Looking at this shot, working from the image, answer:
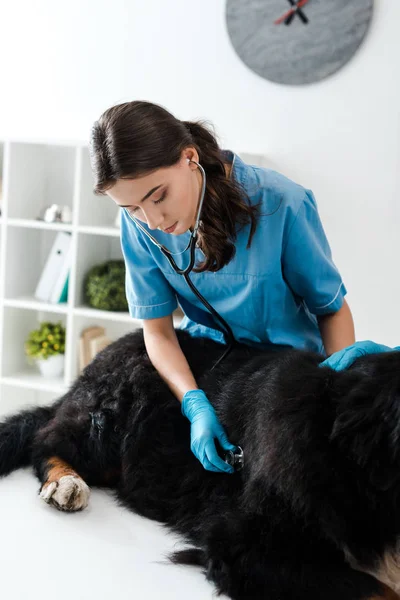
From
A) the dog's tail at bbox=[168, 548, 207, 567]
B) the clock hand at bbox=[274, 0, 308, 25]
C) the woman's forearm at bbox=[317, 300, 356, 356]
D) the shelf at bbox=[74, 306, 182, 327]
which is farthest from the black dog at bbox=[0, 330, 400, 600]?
the clock hand at bbox=[274, 0, 308, 25]

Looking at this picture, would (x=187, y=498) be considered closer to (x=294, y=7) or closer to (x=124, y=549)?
(x=124, y=549)

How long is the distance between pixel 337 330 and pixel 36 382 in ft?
6.50

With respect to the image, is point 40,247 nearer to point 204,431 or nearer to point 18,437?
point 18,437

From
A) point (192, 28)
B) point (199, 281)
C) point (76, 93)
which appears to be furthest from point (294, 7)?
point (199, 281)

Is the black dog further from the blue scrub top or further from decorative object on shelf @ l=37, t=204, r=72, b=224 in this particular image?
decorative object on shelf @ l=37, t=204, r=72, b=224

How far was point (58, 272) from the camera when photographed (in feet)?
10.9

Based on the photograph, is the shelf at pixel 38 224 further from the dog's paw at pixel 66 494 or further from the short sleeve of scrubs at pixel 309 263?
the dog's paw at pixel 66 494

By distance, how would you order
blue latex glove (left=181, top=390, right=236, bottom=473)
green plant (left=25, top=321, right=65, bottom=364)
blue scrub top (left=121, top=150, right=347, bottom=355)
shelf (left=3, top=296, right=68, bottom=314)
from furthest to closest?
1. green plant (left=25, top=321, right=65, bottom=364)
2. shelf (left=3, top=296, right=68, bottom=314)
3. blue scrub top (left=121, top=150, right=347, bottom=355)
4. blue latex glove (left=181, top=390, right=236, bottom=473)

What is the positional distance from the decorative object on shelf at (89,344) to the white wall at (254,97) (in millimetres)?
986

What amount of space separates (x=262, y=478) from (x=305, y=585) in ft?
0.63

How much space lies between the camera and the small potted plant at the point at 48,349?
11.1 feet

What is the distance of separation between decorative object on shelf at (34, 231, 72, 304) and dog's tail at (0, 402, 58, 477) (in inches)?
65.0

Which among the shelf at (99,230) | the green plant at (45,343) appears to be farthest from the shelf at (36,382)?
the shelf at (99,230)

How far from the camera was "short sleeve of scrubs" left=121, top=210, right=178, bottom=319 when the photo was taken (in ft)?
5.70
